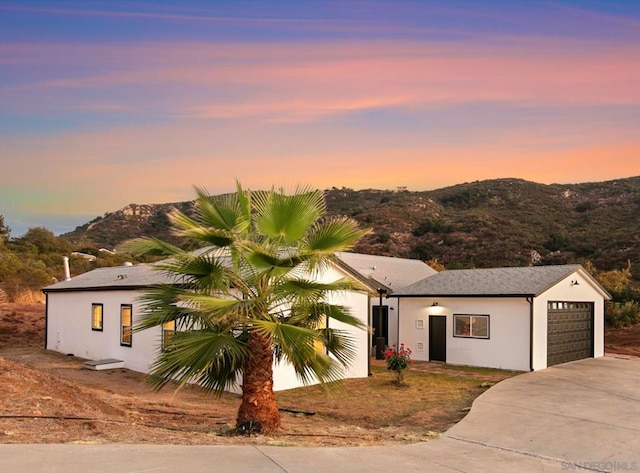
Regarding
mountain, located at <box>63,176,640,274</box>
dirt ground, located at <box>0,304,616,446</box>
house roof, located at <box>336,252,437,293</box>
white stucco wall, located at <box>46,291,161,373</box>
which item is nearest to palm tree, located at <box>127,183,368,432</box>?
dirt ground, located at <box>0,304,616,446</box>

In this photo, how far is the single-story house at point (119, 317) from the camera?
54.4 ft

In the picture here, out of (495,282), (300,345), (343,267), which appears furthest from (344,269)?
(300,345)

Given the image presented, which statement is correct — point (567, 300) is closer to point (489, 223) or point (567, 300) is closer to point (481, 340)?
point (481, 340)

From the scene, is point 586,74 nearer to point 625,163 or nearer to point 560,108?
point 560,108

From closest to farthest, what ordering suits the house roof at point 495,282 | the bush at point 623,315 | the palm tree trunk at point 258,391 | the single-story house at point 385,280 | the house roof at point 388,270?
the palm tree trunk at point 258,391 → the house roof at point 495,282 → the single-story house at point 385,280 → the house roof at point 388,270 → the bush at point 623,315

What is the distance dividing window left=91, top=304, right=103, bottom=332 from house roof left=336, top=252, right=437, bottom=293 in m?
9.00

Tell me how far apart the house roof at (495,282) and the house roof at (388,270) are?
158cm

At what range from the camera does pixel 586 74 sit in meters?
20.9

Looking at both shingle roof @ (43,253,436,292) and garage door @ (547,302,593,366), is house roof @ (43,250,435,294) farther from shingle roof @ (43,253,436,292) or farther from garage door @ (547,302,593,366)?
garage door @ (547,302,593,366)

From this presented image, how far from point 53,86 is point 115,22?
4.73 metres

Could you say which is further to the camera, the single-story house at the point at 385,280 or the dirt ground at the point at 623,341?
the dirt ground at the point at 623,341

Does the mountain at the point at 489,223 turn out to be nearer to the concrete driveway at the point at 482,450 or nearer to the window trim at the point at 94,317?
the window trim at the point at 94,317

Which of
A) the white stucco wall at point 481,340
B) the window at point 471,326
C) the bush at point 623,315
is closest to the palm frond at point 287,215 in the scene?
the white stucco wall at point 481,340

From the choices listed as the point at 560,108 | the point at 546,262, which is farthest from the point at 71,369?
the point at 546,262
